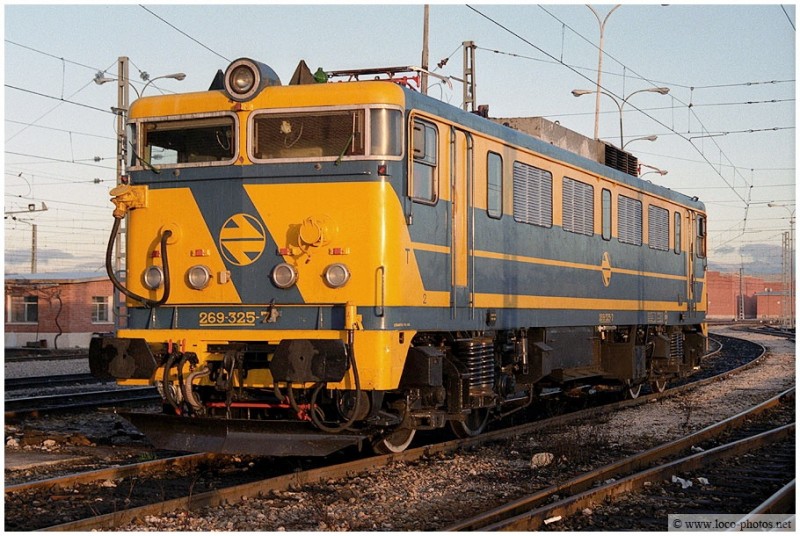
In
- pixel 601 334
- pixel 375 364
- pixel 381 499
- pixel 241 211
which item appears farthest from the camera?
pixel 601 334

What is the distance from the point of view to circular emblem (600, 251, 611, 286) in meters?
15.8

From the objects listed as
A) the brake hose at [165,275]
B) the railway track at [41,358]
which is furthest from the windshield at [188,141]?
the railway track at [41,358]

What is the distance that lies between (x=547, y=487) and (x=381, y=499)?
5.38 ft

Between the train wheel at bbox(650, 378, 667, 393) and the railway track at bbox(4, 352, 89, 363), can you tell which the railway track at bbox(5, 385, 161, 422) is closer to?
the train wheel at bbox(650, 378, 667, 393)

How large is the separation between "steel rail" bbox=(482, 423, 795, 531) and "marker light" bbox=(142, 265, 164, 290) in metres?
4.54

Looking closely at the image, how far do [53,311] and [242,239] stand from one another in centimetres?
4024

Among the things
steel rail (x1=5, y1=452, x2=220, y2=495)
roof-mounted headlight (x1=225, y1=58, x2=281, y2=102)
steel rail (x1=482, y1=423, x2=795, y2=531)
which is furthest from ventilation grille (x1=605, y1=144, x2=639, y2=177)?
steel rail (x1=5, y1=452, x2=220, y2=495)

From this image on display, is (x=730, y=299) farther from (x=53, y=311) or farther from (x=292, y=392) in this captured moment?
(x=292, y=392)

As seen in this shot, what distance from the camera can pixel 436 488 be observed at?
9.73 meters

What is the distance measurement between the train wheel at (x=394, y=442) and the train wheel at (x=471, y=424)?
105 cm

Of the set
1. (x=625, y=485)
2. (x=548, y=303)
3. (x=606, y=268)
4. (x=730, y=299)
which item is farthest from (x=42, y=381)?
(x=730, y=299)

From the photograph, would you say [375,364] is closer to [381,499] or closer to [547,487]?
[381,499]

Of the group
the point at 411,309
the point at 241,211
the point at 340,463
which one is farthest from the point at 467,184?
the point at 340,463

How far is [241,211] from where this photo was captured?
10.4m
